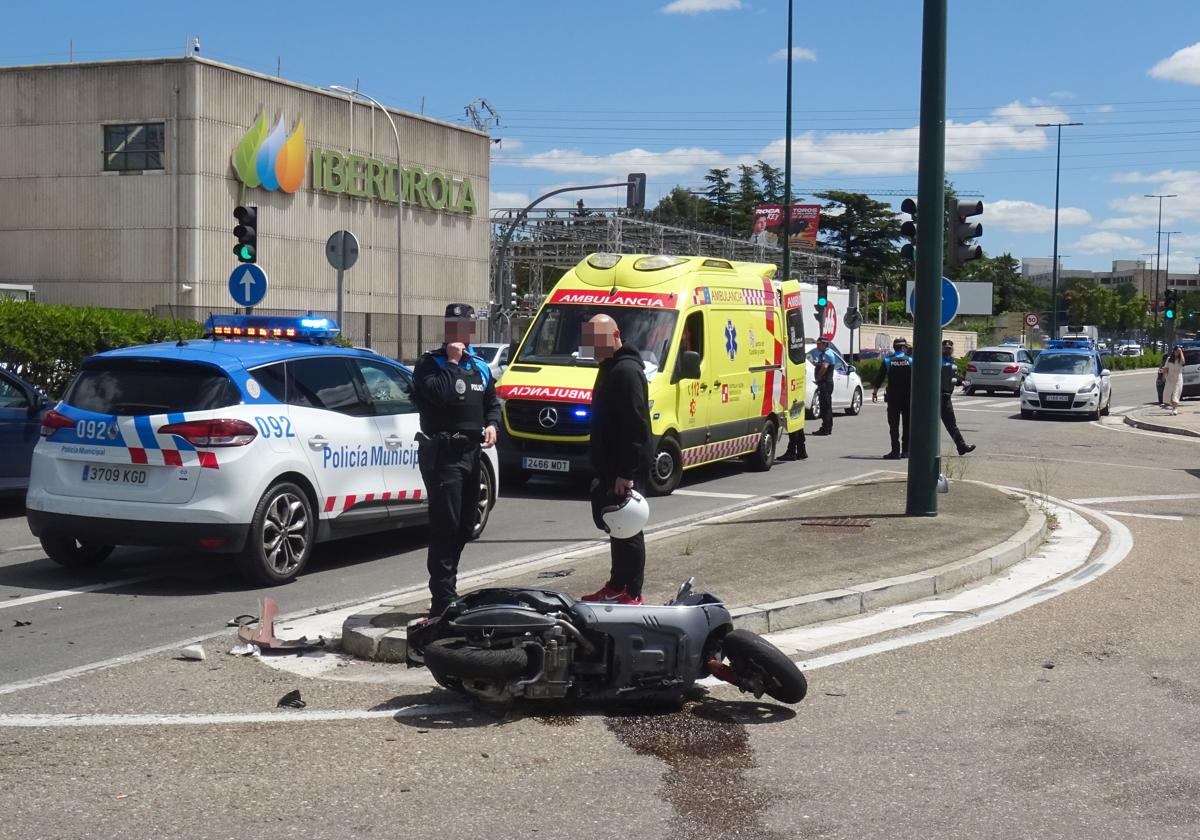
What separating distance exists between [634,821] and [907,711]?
199cm

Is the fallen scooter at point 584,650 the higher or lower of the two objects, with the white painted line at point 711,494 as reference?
higher

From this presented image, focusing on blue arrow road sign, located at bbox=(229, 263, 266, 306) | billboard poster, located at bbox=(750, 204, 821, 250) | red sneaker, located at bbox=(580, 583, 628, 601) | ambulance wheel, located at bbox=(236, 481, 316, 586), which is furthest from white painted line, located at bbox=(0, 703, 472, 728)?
billboard poster, located at bbox=(750, 204, 821, 250)

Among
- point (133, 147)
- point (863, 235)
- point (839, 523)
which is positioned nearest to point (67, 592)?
point (839, 523)

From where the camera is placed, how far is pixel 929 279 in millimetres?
12250

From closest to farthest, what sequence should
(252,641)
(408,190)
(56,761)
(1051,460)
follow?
1. (56,761)
2. (252,641)
3. (1051,460)
4. (408,190)

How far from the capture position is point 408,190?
48.1 m

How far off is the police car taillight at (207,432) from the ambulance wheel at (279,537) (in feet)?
1.48

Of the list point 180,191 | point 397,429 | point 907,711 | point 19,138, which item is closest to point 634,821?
point 907,711

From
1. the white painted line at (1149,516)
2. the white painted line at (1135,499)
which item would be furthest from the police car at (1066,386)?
the white painted line at (1149,516)

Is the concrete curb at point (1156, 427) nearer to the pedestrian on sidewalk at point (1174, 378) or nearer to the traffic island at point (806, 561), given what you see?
the pedestrian on sidewalk at point (1174, 378)

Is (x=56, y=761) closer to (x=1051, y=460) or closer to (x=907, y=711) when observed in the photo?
(x=907, y=711)

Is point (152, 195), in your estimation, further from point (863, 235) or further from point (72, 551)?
point (863, 235)

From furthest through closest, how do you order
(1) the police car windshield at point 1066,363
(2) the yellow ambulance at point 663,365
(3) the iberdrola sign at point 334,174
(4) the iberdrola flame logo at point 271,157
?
(3) the iberdrola sign at point 334,174 < (4) the iberdrola flame logo at point 271,157 < (1) the police car windshield at point 1066,363 < (2) the yellow ambulance at point 663,365

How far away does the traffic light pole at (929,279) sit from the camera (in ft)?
38.5
